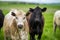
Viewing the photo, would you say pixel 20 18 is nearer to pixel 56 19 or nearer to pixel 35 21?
pixel 35 21

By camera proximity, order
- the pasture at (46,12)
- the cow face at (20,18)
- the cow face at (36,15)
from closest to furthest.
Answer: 1. the cow face at (20,18)
2. the cow face at (36,15)
3. the pasture at (46,12)

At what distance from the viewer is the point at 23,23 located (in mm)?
2355

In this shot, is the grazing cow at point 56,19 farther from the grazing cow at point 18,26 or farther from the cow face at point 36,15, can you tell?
the grazing cow at point 18,26

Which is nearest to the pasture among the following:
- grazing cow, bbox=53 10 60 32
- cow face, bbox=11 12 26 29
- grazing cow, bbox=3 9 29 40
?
grazing cow, bbox=53 10 60 32

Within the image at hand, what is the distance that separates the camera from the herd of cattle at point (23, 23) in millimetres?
2383

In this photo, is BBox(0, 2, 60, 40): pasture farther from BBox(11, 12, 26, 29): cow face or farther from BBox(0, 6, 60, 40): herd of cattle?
BBox(11, 12, 26, 29): cow face

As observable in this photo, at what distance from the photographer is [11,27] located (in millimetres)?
2434

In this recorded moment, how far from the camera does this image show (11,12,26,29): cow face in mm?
2309

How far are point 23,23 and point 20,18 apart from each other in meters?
0.05

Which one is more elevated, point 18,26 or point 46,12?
point 46,12

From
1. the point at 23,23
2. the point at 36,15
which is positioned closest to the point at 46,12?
the point at 36,15

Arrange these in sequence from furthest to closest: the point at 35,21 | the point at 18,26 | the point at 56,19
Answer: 1. the point at 56,19
2. the point at 35,21
3. the point at 18,26

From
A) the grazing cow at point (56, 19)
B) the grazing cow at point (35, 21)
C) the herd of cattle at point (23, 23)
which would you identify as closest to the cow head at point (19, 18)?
the herd of cattle at point (23, 23)

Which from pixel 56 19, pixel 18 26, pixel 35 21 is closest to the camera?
pixel 18 26
